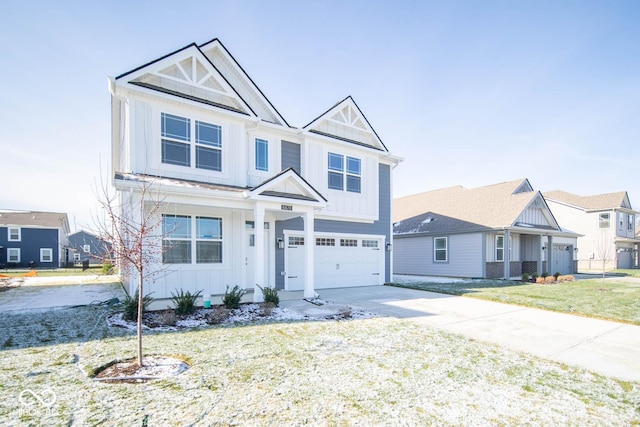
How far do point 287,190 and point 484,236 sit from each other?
12504 mm

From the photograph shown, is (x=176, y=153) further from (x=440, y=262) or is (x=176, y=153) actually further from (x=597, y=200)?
(x=597, y=200)

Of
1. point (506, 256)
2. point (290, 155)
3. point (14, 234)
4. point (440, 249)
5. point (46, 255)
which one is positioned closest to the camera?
point (290, 155)

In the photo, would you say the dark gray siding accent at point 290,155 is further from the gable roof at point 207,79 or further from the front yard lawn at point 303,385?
the front yard lawn at point 303,385

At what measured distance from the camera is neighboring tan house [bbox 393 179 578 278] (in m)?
17.6

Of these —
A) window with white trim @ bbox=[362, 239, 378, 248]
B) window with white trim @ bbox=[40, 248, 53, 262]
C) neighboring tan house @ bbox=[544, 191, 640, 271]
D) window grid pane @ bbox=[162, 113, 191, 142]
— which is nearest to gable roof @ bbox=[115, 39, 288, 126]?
window grid pane @ bbox=[162, 113, 191, 142]

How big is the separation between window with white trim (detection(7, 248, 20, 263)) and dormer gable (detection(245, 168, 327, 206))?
34.1 metres

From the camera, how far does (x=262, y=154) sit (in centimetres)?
1130

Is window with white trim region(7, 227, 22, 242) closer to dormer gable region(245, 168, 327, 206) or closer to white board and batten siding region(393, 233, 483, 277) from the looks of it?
dormer gable region(245, 168, 327, 206)

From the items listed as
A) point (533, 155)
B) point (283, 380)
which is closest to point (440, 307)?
point (283, 380)

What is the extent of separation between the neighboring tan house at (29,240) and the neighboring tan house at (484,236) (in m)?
32.0

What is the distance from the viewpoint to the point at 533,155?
19.5 m

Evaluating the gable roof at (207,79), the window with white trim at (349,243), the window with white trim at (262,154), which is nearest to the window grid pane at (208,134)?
the gable roof at (207,79)

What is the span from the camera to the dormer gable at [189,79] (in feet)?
29.6

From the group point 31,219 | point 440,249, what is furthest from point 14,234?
point 440,249
